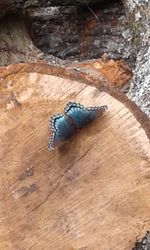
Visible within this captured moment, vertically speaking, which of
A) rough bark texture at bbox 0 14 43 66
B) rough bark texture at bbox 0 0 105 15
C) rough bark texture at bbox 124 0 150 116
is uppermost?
rough bark texture at bbox 0 0 105 15

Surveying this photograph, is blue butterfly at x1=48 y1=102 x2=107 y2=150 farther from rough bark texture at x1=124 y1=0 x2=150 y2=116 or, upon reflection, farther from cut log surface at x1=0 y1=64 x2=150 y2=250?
rough bark texture at x1=124 y1=0 x2=150 y2=116

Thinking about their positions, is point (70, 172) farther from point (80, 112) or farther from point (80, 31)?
point (80, 31)

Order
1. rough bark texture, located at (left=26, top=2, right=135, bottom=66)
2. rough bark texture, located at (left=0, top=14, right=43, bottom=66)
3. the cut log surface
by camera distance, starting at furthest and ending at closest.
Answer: rough bark texture, located at (left=26, top=2, right=135, bottom=66) → rough bark texture, located at (left=0, top=14, right=43, bottom=66) → the cut log surface

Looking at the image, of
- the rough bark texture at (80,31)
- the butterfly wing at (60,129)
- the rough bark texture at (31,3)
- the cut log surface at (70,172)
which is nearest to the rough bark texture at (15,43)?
the rough bark texture at (31,3)

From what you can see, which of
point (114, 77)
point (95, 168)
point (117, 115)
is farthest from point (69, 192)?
point (114, 77)

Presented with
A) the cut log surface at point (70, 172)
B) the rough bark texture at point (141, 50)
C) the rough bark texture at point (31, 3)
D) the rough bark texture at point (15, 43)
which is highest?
the rough bark texture at point (31, 3)

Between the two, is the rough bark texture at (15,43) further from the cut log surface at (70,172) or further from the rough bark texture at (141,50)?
the cut log surface at (70,172)

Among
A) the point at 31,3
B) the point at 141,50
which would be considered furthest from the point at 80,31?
the point at 141,50

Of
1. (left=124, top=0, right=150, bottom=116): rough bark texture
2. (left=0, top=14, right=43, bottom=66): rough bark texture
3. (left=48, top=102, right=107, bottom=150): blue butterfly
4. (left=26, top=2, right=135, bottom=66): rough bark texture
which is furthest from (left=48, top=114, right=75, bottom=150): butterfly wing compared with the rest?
(left=26, top=2, right=135, bottom=66): rough bark texture
